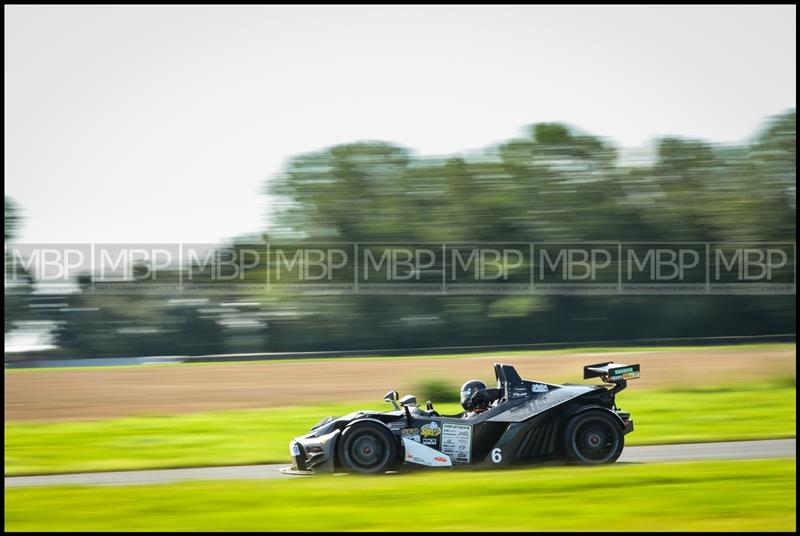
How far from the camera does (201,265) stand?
55406mm

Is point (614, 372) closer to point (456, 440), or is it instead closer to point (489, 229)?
point (456, 440)

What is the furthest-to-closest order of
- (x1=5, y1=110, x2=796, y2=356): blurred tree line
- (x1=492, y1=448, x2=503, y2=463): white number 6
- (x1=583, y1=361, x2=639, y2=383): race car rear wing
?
(x1=5, y1=110, x2=796, y2=356): blurred tree line < (x1=583, y1=361, x2=639, y2=383): race car rear wing < (x1=492, y1=448, x2=503, y2=463): white number 6

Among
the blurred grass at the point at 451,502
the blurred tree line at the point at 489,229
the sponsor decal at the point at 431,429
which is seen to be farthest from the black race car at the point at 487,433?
the blurred tree line at the point at 489,229

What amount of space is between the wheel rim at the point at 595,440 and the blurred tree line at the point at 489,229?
3748 centimetres

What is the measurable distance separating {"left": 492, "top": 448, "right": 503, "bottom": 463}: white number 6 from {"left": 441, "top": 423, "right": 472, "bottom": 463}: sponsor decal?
335 mm

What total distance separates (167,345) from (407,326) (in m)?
12.4

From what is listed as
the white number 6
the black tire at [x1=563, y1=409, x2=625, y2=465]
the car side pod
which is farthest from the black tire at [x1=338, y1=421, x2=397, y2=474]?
the black tire at [x1=563, y1=409, x2=625, y2=465]

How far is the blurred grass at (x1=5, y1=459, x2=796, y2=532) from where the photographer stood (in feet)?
31.0

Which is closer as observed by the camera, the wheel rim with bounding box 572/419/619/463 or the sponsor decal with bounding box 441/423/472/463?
the sponsor decal with bounding box 441/423/472/463

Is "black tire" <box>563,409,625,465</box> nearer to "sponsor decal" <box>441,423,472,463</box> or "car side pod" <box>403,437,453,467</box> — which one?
"sponsor decal" <box>441,423,472,463</box>

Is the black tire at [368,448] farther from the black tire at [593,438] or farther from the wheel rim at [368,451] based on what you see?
the black tire at [593,438]

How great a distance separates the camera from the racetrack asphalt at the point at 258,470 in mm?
13242

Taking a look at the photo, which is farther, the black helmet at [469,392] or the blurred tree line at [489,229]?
the blurred tree line at [489,229]

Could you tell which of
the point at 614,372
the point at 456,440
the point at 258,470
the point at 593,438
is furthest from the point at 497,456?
the point at 258,470
